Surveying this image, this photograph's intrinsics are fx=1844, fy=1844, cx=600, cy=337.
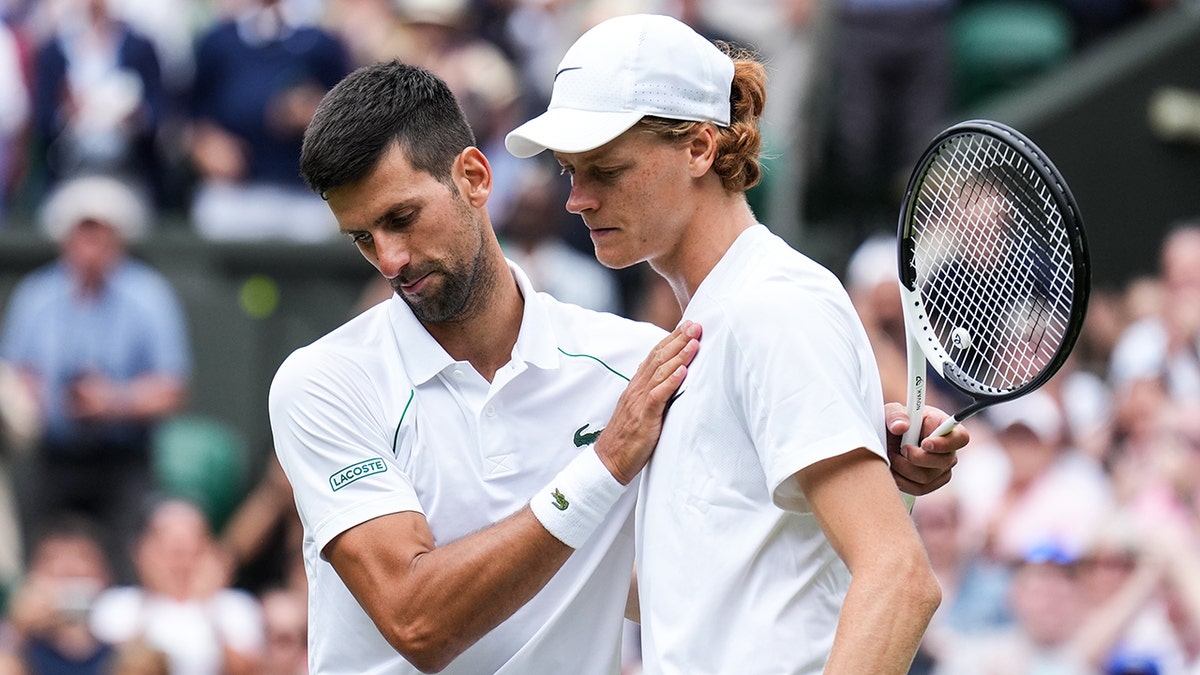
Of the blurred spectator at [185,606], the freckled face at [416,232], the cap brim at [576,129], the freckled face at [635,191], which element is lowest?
the blurred spectator at [185,606]

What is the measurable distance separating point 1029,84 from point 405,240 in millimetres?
6964

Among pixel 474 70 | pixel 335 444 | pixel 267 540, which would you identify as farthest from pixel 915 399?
pixel 474 70

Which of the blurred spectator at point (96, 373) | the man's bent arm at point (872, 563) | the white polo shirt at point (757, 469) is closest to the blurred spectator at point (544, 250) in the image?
the blurred spectator at point (96, 373)

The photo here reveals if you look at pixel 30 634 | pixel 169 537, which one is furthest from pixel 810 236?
pixel 30 634

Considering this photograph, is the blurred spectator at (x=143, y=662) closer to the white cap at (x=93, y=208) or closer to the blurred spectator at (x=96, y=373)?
the blurred spectator at (x=96, y=373)

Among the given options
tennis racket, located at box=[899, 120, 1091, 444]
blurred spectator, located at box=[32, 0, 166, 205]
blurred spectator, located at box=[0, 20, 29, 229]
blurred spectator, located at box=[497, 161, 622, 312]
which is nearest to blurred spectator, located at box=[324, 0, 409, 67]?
blurred spectator, located at box=[32, 0, 166, 205]

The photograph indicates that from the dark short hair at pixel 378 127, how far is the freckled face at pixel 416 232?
27 millimetres

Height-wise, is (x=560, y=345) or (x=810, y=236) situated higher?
(x=560, y=345)

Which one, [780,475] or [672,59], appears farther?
[672,59]

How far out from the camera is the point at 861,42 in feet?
30.8

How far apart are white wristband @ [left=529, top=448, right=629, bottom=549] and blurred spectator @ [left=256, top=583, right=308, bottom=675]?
411 centimetres

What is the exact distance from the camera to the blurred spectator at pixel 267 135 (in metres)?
9.21

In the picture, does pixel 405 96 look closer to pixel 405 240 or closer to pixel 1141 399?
pixel 405 240

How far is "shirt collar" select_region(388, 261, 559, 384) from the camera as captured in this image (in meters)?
3.65
